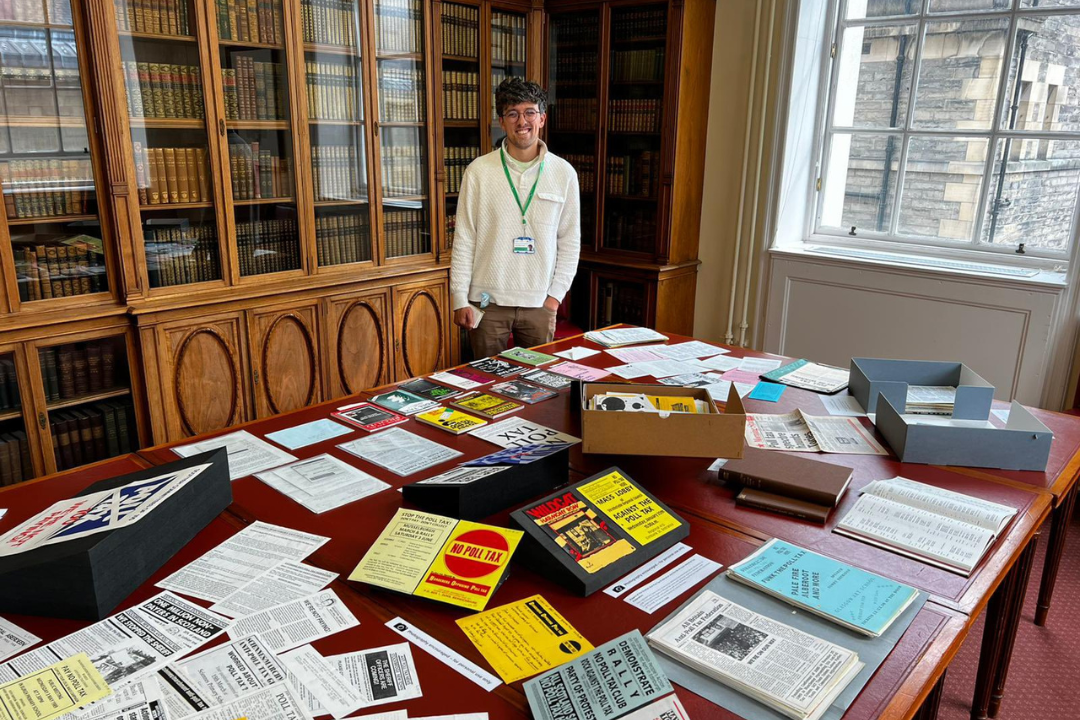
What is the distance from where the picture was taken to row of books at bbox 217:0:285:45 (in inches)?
133

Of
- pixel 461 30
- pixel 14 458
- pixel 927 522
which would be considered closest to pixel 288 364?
pixel 14 458

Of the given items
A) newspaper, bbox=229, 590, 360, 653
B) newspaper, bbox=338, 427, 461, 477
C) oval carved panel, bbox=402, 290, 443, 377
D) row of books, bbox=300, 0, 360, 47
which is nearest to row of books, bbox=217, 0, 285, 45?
row of books, bbox=300, 0, 360, 47

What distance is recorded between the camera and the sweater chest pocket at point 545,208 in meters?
3.17

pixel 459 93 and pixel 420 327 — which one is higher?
pixel 459 93

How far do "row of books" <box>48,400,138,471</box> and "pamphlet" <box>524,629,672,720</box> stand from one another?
2.87m

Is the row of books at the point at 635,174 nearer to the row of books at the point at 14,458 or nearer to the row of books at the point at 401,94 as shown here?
the row of books at the point at 401,94

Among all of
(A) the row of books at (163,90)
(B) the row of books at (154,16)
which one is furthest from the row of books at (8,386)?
(B) the row of books at (154,16)

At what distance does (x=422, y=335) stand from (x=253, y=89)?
157 cm

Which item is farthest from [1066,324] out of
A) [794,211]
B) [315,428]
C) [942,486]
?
[315,428]

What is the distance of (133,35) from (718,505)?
302 centimetres

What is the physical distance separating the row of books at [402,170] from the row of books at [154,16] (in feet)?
3.71

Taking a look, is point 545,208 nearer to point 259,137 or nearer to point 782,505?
point 259,137

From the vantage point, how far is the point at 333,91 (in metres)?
3.83

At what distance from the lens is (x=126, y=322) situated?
3.27m
